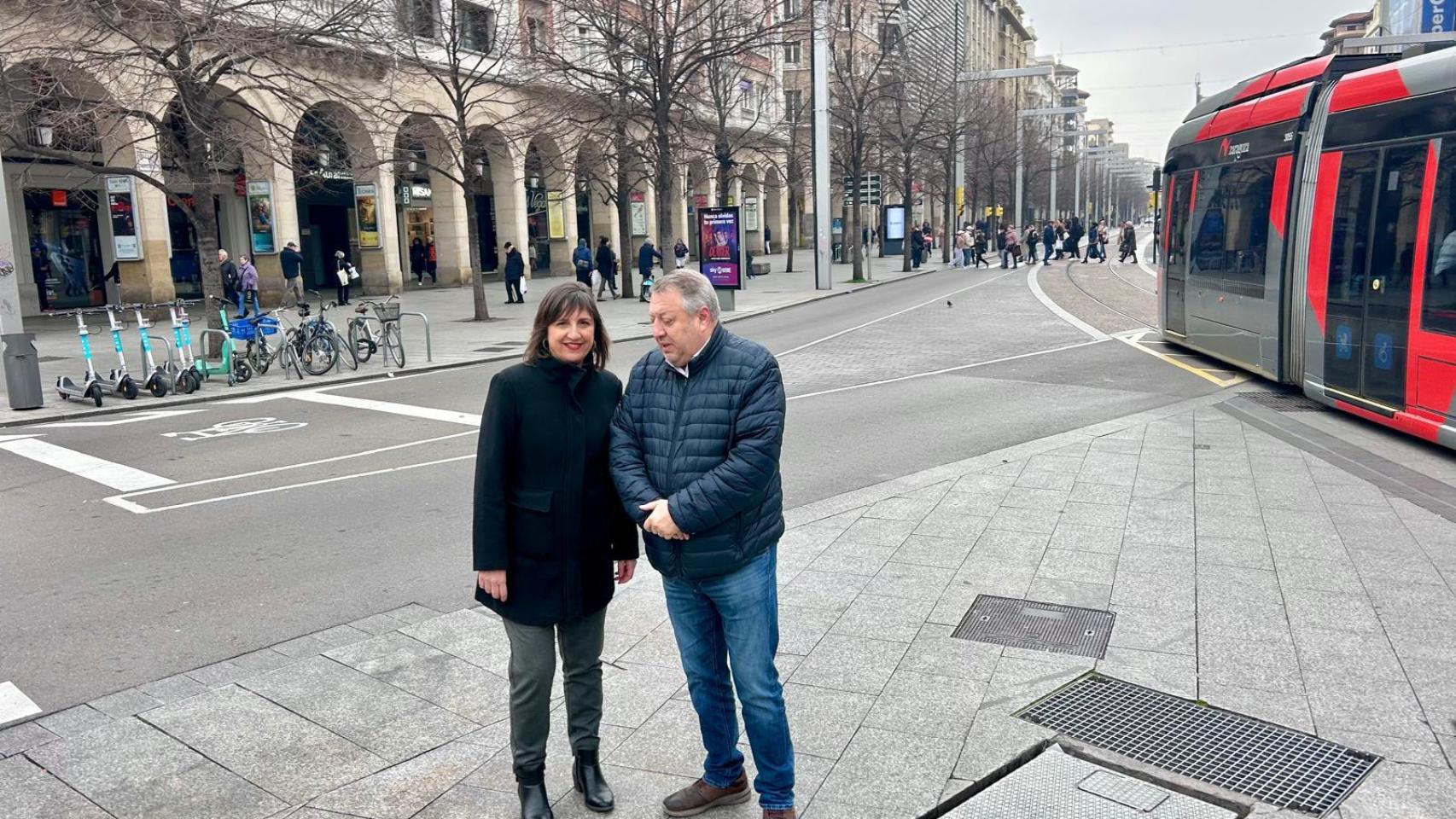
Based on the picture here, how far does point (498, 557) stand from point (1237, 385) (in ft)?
42.0

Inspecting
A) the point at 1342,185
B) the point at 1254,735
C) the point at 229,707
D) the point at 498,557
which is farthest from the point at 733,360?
the point at 1342,185

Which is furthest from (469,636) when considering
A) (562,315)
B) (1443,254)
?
(1443,254)

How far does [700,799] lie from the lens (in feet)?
12.4

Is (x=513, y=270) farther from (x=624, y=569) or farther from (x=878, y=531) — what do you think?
(x=624, y=569)

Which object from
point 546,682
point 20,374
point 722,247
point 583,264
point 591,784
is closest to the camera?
point 546,682

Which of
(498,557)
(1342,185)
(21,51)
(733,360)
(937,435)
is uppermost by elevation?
(21,51)

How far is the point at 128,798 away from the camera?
3996 mm

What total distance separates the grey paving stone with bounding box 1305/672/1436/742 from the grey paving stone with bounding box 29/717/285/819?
163 inches

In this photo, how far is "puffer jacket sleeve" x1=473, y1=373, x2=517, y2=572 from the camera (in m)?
3.54

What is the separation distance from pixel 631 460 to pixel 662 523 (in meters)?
0.28

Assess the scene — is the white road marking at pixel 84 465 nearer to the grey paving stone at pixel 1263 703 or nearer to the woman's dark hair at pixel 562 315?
the woman's dark hair at pixel 562 315

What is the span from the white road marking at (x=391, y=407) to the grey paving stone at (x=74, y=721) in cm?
768

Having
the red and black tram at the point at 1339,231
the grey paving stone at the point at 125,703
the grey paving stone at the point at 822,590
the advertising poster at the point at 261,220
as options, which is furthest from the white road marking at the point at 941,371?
the advertising poster at the point at 261,220

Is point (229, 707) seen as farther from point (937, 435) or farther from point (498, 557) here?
point (937, 435)
